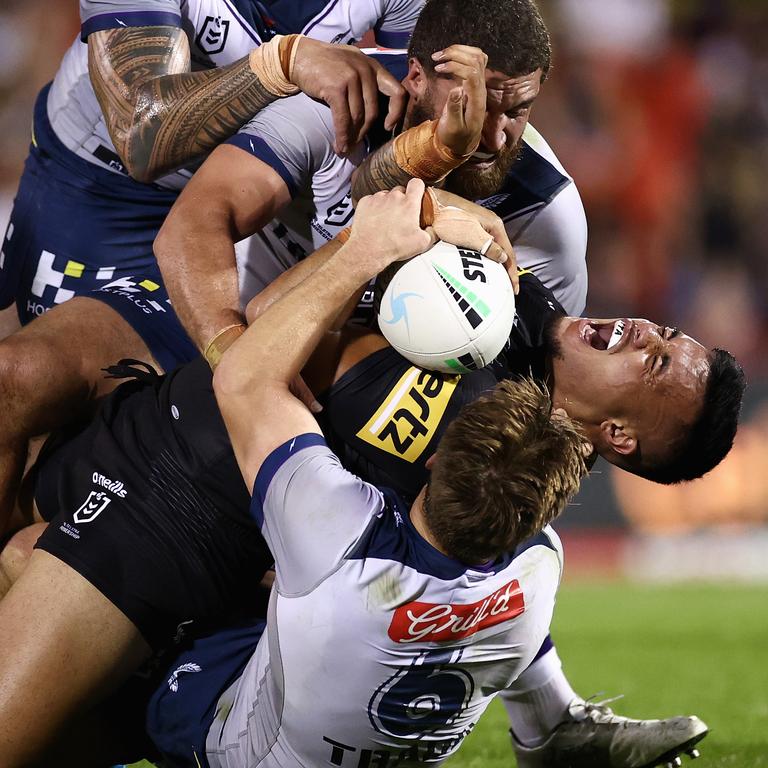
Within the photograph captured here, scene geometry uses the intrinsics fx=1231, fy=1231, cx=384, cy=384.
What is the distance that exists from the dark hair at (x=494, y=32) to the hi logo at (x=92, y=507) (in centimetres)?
179

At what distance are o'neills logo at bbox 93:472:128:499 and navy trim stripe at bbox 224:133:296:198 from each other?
1.16m

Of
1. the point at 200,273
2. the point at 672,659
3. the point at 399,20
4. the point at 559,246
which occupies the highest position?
the point at 399,20

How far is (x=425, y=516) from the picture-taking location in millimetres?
3320

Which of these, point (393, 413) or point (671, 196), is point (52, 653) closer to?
point (393, 413)

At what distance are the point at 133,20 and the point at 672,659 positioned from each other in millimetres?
5128

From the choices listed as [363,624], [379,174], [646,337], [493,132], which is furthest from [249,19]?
[363,624]

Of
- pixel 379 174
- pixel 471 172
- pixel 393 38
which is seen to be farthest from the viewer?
pixel 393 38

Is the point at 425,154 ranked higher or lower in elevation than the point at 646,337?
higher

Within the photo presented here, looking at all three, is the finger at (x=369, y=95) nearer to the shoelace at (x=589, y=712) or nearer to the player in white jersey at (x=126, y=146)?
the player in white jersey at (x=126, y=146)

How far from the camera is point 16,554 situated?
423 centimetres

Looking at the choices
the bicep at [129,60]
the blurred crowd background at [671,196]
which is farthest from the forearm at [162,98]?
the blurred crowd background at [671,196]

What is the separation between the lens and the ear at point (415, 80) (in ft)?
13.8

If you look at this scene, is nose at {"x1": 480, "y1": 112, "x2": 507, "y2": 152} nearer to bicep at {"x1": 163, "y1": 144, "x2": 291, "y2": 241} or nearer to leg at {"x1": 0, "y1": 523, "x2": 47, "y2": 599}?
bicep at {"x1": 163, "y1": 144, "x2": 291, "y2": 241}

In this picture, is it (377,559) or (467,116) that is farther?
(467,116)
